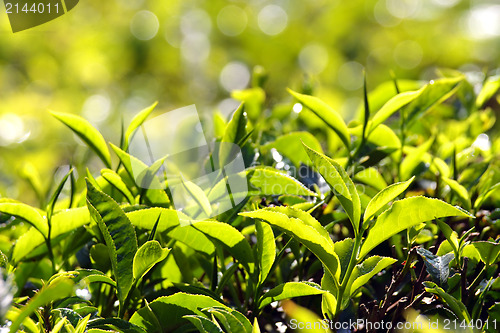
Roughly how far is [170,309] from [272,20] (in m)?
3.88

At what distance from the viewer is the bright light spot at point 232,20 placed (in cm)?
436

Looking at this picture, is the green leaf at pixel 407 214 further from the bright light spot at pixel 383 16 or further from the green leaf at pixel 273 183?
the bright light spot at pixel 383 16

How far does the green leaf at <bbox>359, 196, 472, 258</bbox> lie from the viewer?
0.64 metres

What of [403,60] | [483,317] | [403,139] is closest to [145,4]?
[403,60]

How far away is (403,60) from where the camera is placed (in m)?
4.08

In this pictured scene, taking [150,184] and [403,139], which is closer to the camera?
[150,184]

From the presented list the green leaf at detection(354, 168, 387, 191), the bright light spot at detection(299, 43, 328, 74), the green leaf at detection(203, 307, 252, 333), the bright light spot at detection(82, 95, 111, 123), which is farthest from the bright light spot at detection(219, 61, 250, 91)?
the green leaf at detection(203, 307, 252, 333)

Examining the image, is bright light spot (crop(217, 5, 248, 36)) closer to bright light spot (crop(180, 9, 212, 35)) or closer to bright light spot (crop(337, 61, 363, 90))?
bright light spot (crop(180, 9, 212, 35))

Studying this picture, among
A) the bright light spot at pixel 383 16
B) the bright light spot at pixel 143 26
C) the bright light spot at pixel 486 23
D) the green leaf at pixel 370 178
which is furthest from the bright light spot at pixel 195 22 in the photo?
the green leaf at pixel 370 178

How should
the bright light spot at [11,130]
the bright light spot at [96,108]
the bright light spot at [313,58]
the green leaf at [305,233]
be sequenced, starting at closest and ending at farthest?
the green leaf at [305,233], the bright light spot at [11,130], the bright light spot at [96,108], the bright light spot at [313,58]

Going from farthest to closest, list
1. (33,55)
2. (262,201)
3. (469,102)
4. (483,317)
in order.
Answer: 1. (33,55)
2. (469,102)
3. (262,201)
4. (483,317)

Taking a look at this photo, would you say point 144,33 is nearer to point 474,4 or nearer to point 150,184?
point 474,4

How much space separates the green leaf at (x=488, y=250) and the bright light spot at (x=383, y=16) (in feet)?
12.4

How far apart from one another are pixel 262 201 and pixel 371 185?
212 mm
